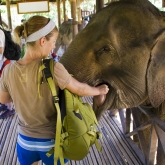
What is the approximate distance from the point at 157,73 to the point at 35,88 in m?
1.12

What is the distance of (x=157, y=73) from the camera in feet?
7.80

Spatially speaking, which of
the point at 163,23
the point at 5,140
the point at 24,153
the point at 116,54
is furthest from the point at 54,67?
the point at 5,140

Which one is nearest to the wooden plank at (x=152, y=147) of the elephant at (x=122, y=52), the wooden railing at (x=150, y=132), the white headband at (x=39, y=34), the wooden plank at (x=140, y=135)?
the wooden railing at (x=150, y=132)

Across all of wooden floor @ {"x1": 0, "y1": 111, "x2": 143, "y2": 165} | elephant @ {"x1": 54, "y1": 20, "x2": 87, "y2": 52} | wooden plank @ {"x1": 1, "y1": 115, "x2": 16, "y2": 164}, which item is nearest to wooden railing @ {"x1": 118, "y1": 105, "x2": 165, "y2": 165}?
wooden floor @ {"x1": 0, "y1": 111, "x2": 143, "y2": 165}

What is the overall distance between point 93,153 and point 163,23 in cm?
220

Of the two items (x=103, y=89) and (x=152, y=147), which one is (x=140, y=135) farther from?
(x=103, y=89)

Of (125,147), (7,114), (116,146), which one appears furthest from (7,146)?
(125,147)

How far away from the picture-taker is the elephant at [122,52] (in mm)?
2285

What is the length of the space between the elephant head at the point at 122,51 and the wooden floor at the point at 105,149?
1.56 m

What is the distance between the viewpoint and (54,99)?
188 cm

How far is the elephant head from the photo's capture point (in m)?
2.29

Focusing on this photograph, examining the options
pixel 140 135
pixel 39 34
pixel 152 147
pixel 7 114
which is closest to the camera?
pixel 39 34

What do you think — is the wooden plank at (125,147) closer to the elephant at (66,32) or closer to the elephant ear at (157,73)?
the elephant ear at (157,73)

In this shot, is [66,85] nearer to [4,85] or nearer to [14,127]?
[4,85]
